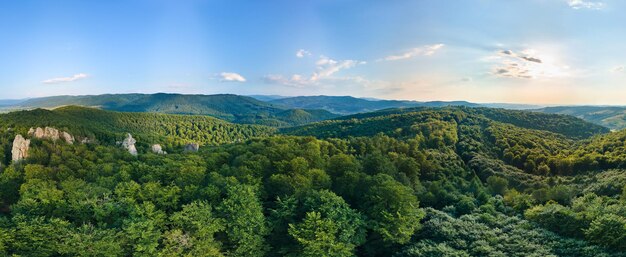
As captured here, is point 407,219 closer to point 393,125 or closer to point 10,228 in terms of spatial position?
point 10,228

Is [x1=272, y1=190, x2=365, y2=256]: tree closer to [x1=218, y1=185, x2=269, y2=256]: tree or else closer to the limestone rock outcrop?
[x1=218, y1=185, x2=269, y2=256]: tree

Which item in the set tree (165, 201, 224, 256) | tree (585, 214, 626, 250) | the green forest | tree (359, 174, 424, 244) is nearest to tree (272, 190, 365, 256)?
the green forest

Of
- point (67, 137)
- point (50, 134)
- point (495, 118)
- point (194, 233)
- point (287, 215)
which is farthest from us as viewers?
point (495, 118)

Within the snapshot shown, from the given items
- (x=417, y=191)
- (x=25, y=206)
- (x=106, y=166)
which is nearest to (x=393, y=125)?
(x=417, y=191)

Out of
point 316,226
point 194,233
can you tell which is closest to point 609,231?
point 316,226

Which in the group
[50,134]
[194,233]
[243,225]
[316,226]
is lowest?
[194,233]

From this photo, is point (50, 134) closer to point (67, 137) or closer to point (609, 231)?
point (67, 137)
